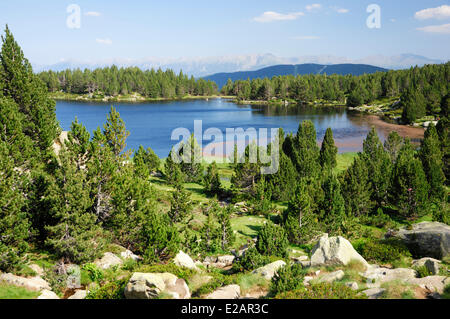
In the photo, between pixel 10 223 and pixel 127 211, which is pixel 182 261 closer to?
pixel 127 211

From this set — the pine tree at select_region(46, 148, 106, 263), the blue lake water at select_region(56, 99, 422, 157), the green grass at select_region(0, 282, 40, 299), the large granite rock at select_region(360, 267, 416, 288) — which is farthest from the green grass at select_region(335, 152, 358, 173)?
the green grass at select_region(0, 282, 40, 299)

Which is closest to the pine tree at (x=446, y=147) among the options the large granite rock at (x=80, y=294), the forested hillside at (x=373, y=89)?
the large granite rock at (x=80, y=294)

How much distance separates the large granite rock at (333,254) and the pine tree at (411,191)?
2202cm

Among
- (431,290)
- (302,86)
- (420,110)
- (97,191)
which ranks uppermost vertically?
(302,86)

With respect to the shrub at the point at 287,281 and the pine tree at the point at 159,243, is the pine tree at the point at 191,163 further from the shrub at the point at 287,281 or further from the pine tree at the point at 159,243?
the shrub at the point at 287,281

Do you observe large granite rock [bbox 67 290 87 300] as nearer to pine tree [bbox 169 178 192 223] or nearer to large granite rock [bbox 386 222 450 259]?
pine tree [bbox 169 178 192 223]

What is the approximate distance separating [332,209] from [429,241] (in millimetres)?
9680

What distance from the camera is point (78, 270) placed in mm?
18250

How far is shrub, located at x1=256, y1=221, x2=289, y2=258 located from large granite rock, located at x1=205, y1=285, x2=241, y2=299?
7745 millimetres
